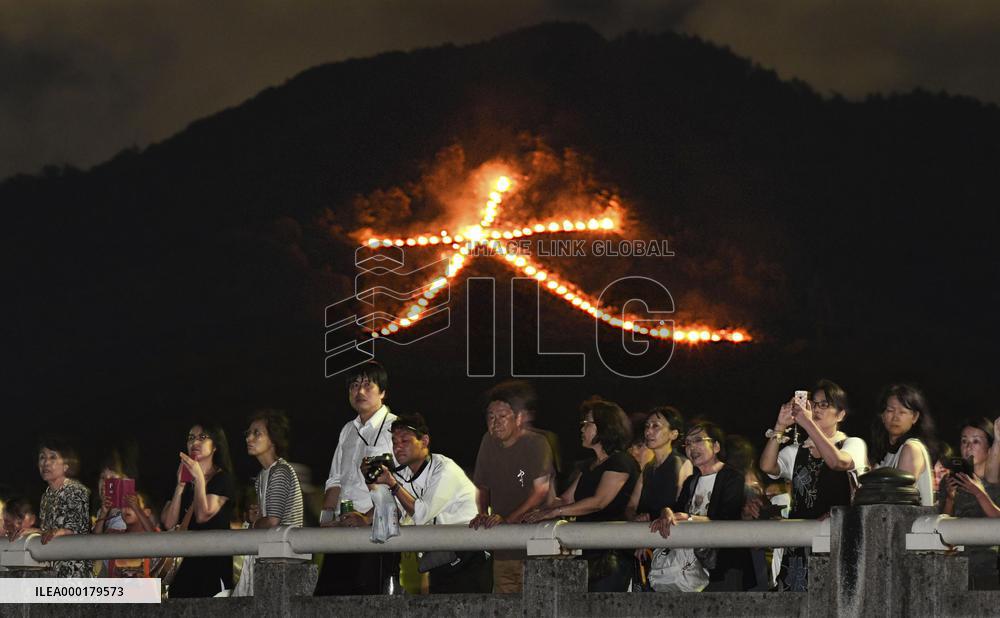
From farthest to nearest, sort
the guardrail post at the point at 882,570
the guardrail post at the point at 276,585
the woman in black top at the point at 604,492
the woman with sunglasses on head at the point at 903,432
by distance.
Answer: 1. the woman in black top at the point at 604,492
2. the guardrail post at the point at 276,585
3. the woman with sunglasses on head at the point at 903,432
4. the guardrail post at the point at 882,570

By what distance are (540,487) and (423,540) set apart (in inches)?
49.1

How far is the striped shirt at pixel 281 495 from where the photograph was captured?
31.5 feet

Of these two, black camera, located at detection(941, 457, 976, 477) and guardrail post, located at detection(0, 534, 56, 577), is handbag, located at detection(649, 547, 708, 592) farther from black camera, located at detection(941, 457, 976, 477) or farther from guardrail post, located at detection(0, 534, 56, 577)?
guardrail post, located at detection(0, 534, 56, 577)

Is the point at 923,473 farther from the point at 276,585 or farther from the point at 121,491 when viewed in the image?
the point at 121,491

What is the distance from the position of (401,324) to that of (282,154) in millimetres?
8392

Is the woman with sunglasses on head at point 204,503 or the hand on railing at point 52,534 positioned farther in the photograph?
the hand on railing at point 52,534

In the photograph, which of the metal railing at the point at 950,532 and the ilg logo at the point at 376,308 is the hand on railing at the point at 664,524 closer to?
the metal railing at the point at 950,532

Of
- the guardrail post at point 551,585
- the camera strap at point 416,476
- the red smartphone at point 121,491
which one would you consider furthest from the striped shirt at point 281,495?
the guardrail post at point 551,585

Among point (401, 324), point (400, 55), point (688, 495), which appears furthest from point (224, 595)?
point (400, 55)

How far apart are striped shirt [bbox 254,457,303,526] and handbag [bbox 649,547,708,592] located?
7.46ft

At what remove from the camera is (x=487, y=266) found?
31.1 meters

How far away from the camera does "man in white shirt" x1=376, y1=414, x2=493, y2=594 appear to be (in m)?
9.04

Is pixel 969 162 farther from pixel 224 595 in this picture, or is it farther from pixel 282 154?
pixel 224 595

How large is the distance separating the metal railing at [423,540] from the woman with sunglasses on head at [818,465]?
32.4 inches
